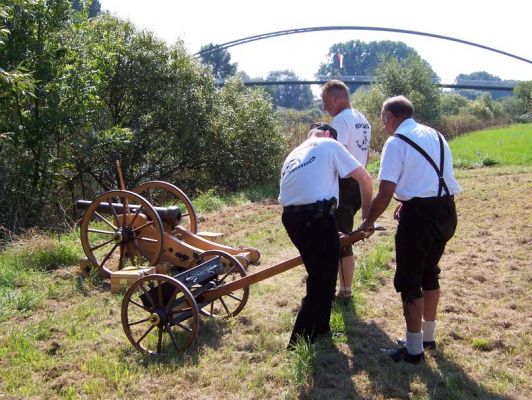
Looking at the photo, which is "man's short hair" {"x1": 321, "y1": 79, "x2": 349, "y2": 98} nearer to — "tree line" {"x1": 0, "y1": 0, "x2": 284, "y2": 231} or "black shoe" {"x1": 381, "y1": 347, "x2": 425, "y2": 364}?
"black shoe" {"x1": 381, "y1": 347, "x2": 425, "y2": 364}

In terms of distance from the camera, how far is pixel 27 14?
1062 centimetres

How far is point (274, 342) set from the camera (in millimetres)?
4453

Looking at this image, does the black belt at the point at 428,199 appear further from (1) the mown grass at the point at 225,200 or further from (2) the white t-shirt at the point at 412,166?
(1) the mown grass at the point at 225,200

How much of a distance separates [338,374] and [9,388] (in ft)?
7.51

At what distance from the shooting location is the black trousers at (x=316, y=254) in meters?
3.97

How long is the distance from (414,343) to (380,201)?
1.06 metres

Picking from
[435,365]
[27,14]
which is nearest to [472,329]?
[435,365]

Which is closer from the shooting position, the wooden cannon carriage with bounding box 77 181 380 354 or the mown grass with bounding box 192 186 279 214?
the wooden cannon carriage with bounding box 77 181 380 354

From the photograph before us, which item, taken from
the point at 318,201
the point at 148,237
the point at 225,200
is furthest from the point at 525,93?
the point at 318,201

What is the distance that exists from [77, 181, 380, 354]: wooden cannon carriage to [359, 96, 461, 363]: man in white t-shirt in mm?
323

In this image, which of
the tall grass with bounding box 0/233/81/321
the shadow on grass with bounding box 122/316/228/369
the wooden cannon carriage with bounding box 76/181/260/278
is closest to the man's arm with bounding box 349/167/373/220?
the shadow on grass with bounding box 122/316/228/369

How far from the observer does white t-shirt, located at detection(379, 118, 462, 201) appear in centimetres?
380

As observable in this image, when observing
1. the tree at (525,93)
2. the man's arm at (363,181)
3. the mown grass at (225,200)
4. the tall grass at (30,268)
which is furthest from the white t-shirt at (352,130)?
the tree at (525,93)

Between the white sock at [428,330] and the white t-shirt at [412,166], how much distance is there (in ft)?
3.50
